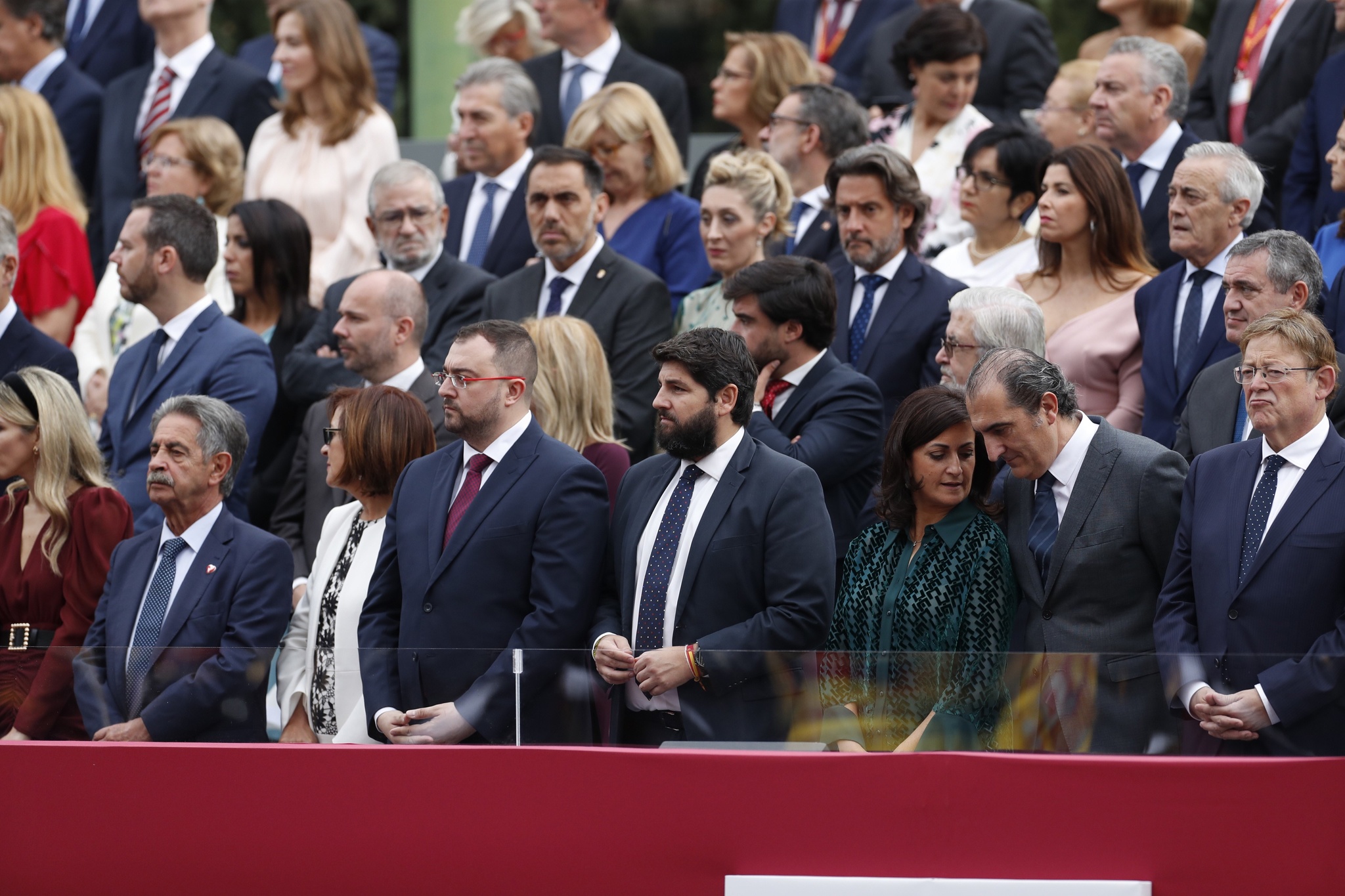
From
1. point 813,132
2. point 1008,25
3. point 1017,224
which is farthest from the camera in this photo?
point 1008,25

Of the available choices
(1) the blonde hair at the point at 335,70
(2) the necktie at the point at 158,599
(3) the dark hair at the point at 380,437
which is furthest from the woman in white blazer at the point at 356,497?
(1) the blonde hair at the point at 335,70

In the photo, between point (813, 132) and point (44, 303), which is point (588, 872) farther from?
point (44, 303)

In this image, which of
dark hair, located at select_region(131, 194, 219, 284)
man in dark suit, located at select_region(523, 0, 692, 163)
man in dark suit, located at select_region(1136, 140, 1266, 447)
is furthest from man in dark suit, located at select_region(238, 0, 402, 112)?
man in dark suit, located at select_region(1136, 140, 1266, 447)

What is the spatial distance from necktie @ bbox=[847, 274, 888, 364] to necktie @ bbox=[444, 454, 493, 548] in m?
1.88

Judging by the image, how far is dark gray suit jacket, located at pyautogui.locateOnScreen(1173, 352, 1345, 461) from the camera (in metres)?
5.48

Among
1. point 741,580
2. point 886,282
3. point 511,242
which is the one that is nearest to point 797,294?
point 886,282

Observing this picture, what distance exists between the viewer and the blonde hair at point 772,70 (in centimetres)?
864

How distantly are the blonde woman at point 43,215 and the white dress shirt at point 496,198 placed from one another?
187 centimetres

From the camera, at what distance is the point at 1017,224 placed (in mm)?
7301

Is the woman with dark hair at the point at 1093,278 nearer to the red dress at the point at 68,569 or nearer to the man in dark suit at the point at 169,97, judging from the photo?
the red dress at the point at 68,569

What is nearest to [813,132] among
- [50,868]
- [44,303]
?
[44,303]

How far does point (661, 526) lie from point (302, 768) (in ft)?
4.24

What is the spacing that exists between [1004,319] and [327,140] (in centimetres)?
421

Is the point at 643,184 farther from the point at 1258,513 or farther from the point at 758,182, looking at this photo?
the point at 1258,513
